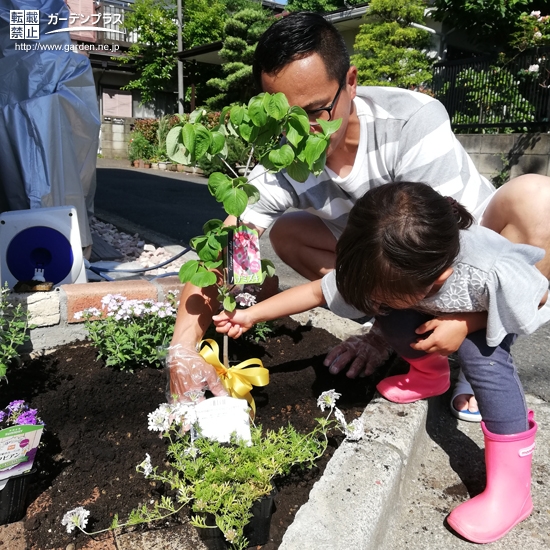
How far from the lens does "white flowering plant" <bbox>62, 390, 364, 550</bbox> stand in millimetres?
1152

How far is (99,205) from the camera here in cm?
651

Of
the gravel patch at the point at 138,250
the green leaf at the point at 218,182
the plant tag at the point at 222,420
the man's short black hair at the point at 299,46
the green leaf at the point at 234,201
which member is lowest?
the gravel patch at the point at 138,250

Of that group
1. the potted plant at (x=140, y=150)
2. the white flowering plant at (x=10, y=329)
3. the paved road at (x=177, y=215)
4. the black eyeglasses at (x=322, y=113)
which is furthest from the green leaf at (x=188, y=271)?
the potted plant at (x=140, y=150)

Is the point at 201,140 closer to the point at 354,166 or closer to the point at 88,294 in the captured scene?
the point at 354,166

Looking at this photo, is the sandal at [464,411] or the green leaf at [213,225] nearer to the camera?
the green leaf at [213,225]

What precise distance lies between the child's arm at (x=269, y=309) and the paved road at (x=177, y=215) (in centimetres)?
117

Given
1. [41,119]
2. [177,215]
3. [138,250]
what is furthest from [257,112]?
[177,215]

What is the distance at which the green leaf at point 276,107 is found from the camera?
1317 mm

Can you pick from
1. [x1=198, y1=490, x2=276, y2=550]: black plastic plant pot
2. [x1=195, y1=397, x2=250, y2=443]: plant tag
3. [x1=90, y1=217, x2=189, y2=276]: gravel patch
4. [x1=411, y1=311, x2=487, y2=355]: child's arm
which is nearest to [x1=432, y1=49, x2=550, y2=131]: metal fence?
[x1=90, y1=217, x2=189, y2=276]: gravel patch

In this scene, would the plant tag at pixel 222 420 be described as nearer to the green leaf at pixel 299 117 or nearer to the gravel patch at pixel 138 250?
the green leaf at pixel 299 117

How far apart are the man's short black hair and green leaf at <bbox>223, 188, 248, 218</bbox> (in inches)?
19.2

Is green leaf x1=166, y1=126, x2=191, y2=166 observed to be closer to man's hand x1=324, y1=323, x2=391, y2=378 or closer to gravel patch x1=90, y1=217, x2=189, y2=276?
man's hand x1=324, y1=323, x2=391, y2=378

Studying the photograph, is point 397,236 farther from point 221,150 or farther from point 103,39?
point 103,39

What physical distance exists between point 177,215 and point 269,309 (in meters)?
4.63
